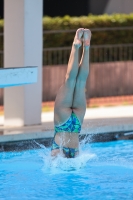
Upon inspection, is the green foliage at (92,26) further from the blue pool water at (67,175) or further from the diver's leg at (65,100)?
the diver's leg at (65,100)

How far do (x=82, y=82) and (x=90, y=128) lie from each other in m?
2.18

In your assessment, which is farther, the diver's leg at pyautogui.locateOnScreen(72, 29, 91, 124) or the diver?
the diver

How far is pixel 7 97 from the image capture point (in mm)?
11062

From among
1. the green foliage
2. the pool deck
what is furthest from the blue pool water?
the green foliage

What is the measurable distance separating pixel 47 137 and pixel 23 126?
93 centimetres

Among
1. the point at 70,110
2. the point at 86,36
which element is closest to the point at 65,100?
the point at 70,110

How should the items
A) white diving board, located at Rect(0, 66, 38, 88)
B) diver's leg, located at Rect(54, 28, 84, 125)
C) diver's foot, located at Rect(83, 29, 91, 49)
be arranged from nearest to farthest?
diver's foot, located at Rect(83, 29, 91, 49)
diver's leg, located at Rect(54, 28, 84, 125)
white diving board, located at Rect(0, 66, 38, 88)

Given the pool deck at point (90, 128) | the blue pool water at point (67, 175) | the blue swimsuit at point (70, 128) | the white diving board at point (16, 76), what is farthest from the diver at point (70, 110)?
the pool deck at point (90, 128)

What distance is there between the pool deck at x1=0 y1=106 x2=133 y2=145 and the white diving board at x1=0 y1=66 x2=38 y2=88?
0.76 meters

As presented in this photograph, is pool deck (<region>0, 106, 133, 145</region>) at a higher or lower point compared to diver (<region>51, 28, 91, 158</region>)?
lower

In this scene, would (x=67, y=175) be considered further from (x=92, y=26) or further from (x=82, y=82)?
(x=92, y=26)

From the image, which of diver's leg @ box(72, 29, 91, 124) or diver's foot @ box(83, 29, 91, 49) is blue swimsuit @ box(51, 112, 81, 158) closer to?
diver's leg @ box(72, 29, 91, 124)

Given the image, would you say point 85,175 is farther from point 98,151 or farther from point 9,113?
point 9,113

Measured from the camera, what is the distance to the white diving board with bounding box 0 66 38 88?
941 centimetres
